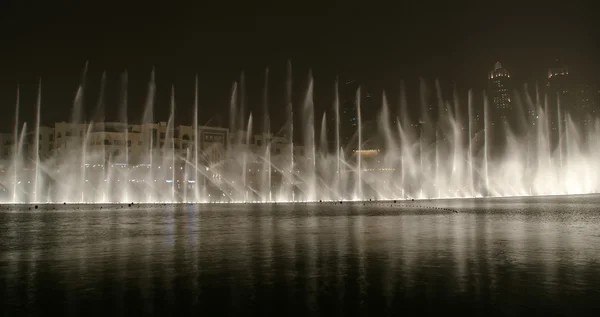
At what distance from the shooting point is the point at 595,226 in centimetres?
2166

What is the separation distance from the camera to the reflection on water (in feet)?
27.5

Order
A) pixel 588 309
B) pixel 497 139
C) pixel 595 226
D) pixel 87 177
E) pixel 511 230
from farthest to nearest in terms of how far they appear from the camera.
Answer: pixel 497 139 → pixel 87 177 → pixel 595 226 → pixel 511 230 → pixel 588 309

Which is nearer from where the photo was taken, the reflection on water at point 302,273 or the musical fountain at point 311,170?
the reflection on water at point 302,273

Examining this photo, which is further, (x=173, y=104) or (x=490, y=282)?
(x=173, y=104)

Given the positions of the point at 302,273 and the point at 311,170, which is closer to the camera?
the point at 302,273

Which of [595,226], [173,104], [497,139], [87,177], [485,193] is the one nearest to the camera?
[595,226]

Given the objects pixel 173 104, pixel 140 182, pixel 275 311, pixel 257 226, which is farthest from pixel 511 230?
pixel 140 182

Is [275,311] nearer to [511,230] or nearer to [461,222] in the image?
[511,230]

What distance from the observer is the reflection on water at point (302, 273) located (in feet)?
27.5

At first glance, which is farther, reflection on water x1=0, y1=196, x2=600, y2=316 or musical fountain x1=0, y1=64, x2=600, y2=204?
musical fountain x1=0, y1=64, x2=600, y2=204

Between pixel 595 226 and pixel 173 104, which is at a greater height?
pixel 173 104

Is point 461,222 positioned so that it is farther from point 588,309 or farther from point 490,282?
point 588,309

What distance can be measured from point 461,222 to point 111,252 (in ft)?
49.0

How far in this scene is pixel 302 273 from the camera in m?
11.0
